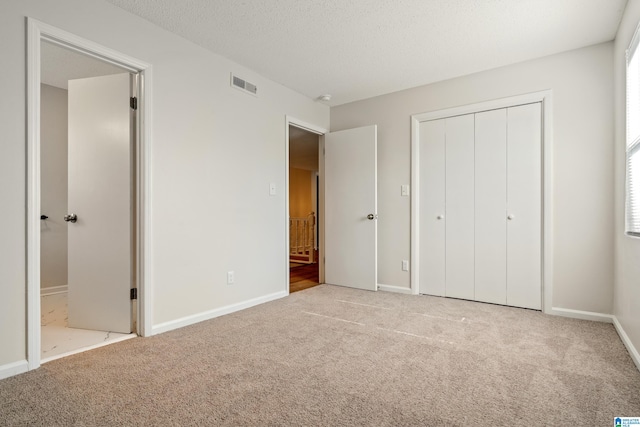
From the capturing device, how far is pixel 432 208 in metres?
3.70

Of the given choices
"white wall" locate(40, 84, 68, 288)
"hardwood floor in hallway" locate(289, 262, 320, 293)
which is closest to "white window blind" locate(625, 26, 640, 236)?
"hardwood floor in hallway" locate(289, 262, 320, 293)

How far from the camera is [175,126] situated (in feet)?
8.70

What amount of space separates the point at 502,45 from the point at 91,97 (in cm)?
343

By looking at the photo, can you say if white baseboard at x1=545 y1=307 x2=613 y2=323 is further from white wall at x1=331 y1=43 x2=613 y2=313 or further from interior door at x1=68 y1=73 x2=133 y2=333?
interior door at x1=68 y1=73 x2=133 y2=333

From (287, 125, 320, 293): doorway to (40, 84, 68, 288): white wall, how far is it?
280 cm

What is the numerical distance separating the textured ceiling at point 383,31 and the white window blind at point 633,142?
502 mm

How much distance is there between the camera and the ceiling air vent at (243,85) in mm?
3145

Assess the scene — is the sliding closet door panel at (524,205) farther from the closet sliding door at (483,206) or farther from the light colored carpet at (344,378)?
the light colored carpet at (344,378)

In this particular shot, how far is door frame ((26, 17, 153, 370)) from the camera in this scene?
1881 mm

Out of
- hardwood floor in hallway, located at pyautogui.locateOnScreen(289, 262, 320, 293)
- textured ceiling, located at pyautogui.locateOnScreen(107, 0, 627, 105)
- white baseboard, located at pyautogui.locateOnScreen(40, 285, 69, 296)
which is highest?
textured ceiling, located at pyautogui.locateOnScreen(107, 0, 627, 105)

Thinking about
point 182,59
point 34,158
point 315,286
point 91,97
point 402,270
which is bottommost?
point 315,286

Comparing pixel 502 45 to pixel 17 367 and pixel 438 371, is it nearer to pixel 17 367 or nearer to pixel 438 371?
pixel 438 371

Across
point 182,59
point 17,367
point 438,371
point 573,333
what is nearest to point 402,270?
point 573,333

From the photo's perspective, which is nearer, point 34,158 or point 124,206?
point 34,158
